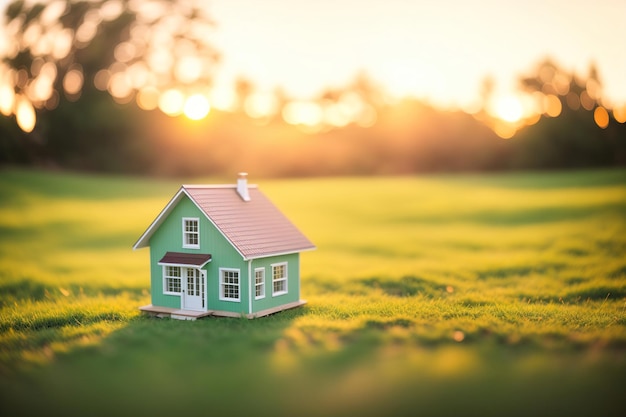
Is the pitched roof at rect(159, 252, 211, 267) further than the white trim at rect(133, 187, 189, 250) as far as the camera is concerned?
No

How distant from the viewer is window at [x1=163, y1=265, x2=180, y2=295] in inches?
773

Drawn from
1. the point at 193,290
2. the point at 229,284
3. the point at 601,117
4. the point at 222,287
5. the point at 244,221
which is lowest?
the point at 193,290

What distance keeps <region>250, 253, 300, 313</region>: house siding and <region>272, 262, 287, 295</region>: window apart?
5.3 inches

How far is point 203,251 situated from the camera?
1909cm

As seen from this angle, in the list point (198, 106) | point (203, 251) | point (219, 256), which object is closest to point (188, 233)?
point (203, 251)

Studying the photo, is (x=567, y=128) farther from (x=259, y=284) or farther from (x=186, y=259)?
(x=186, y=259)

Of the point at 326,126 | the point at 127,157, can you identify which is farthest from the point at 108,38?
the point at 326,126

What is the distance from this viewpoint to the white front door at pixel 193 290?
19.2 metres

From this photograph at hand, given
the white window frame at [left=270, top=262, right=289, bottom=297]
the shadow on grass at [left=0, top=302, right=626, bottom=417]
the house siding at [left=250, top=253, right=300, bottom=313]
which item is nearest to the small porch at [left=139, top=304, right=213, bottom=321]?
the house siding at [left=250, top=253, right=300, bottom=313]

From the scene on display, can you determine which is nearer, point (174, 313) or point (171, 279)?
point (174, 313)

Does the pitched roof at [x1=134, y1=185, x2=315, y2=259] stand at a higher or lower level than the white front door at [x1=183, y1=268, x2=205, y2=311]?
higher

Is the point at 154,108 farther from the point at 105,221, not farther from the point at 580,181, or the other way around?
the point at 580,181

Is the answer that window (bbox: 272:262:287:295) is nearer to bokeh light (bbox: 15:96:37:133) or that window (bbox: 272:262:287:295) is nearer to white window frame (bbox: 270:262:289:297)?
white window frame (bbox: 270:262:289:297)

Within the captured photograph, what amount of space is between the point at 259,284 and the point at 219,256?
1501mm
